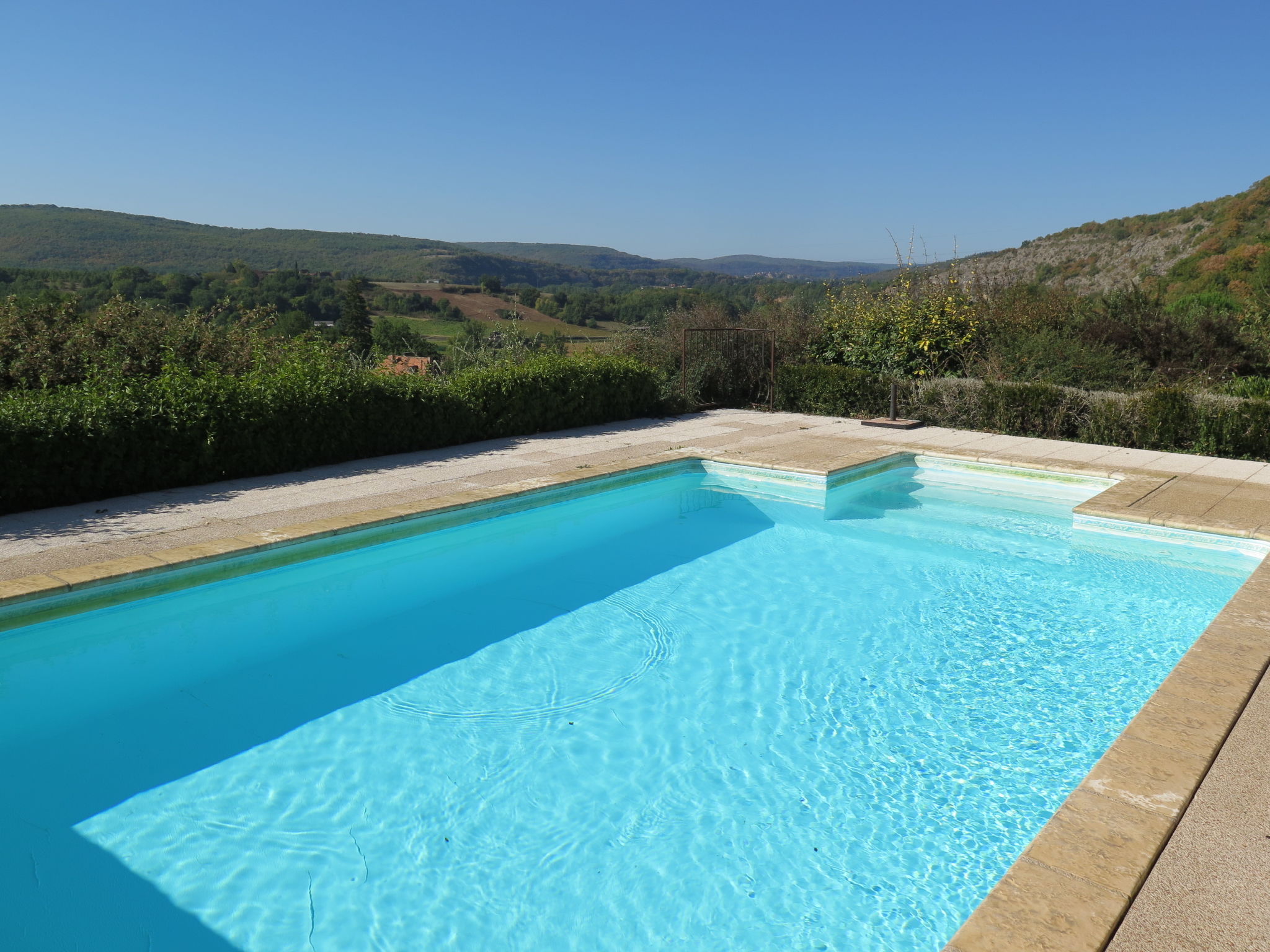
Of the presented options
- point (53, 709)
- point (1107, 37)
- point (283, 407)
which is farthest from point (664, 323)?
point (1107, 37)

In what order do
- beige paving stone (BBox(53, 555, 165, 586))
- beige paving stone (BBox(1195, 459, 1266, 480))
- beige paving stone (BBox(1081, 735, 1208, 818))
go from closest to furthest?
beige paving stone (BBox(1081, 735, 1208, 818)) < beige paving stone (BBox(53, 555, 165, 586)) < beige paving stone (BBox(1195, 459, 1266, 480))

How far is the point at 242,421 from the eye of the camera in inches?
256

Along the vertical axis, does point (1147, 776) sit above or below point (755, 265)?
below

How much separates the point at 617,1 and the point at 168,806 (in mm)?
16464

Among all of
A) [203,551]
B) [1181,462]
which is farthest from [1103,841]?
[1181,462]

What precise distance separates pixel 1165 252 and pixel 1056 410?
95.4 feet

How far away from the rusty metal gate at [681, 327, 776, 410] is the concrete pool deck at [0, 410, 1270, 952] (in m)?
0.96

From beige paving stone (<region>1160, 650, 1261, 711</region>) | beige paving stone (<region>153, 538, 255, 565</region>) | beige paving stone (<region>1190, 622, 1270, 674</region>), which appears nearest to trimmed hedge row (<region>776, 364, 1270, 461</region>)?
beige paving stone (<region>1190, 622, 1270, 674</region>)

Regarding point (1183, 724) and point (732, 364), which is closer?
point (1183, 724)

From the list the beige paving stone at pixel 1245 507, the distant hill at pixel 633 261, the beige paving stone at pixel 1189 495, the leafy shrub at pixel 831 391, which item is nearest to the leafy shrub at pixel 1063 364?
the leafy shrub at pixel 831 391

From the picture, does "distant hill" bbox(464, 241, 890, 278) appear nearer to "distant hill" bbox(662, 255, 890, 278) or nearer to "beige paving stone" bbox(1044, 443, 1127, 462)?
"distant hill" bbox(662, 255, 890, 278)

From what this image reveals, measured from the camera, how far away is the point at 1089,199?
71.7 feet

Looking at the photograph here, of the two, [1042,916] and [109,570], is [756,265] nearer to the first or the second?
[109,570]

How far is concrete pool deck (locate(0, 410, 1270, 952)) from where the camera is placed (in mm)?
1877
